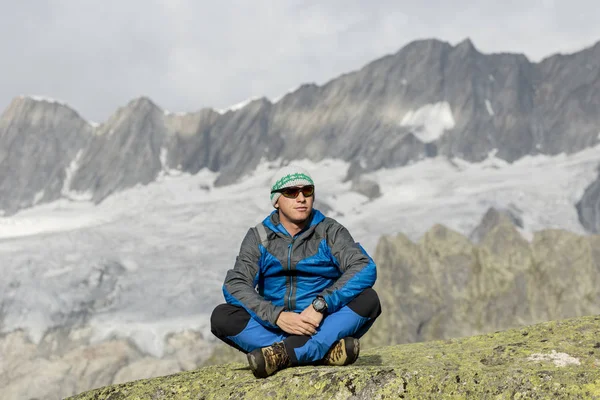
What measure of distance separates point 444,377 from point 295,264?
2.59m

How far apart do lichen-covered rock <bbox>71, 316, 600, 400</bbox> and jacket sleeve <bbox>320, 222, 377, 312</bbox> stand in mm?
871

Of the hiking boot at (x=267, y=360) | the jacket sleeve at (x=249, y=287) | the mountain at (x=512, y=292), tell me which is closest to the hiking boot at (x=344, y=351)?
the hiking boot at (x=267, y=360)

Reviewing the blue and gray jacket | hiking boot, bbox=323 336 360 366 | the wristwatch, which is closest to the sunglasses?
the blue and gray jacket

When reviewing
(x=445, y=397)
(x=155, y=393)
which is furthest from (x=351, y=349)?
(x=155, y=393)

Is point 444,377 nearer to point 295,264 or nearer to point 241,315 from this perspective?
point 295,264

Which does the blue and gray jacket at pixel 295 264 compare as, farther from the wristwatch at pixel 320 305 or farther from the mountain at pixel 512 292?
the mountain at pixel 512 292

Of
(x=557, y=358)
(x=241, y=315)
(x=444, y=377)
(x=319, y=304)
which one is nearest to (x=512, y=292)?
(x=557, y=358)

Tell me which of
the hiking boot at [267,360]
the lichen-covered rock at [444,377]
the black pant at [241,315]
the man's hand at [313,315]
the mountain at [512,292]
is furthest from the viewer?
the mountain at [512,292]

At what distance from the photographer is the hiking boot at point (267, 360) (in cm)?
807

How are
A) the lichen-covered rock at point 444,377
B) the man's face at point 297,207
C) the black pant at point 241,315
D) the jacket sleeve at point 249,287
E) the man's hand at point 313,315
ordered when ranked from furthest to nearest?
the man's face at point 297,207, the black pant at point 241,315, the jacket sleeve at point 249,287, the man's hand at point 313,315, the lichen-covered rock at point 444,377

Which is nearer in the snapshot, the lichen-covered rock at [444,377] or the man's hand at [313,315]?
the lichen-covered rock at [444,377]

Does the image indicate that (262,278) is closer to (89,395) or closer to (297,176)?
(297,176)

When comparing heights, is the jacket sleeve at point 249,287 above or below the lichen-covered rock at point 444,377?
above

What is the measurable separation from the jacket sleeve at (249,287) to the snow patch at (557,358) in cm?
300
